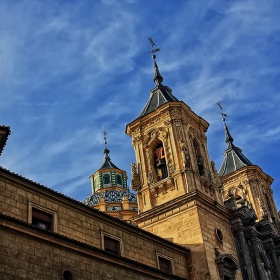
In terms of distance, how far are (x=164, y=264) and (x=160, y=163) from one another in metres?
6.86

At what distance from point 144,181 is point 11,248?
13.2 m

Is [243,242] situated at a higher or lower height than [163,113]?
lower

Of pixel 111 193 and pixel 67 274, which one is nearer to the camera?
pixel 67 274

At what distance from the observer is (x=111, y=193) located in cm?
4738

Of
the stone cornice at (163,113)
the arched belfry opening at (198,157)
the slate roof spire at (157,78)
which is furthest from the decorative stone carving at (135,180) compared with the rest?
the slate roof spire at (157,78)

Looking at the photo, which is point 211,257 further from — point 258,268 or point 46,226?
point 46,226

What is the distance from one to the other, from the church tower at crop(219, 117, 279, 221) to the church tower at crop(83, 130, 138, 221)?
27.7ft

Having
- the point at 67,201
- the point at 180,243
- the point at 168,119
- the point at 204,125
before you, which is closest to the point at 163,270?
the point at 180,243

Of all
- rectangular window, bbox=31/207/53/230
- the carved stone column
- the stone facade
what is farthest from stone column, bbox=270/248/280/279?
rectangular window, bbox=31/207/53/230

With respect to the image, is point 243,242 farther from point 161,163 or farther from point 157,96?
point 157,96

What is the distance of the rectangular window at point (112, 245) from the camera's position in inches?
758

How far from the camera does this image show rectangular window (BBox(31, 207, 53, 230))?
16.9 m

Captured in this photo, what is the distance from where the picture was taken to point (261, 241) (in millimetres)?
29156

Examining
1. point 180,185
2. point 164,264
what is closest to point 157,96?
point 180,185
